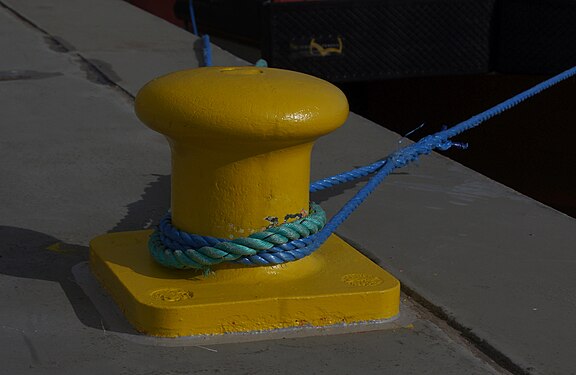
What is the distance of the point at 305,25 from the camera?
5301 millimetres

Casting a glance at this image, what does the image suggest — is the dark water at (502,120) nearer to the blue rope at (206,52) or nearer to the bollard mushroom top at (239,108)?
the blue rope at (206,52)

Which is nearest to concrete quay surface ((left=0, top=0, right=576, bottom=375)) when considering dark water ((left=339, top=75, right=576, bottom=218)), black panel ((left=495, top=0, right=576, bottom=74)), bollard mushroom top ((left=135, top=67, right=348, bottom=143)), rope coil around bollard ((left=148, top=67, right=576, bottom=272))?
rope coil around bollard ((left=148, top=67, right=576, bottom=272))

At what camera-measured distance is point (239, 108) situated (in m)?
2.12

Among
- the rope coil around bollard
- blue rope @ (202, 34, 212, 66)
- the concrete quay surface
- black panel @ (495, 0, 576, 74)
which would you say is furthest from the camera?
black panel @ (495, 0, 576, 74)

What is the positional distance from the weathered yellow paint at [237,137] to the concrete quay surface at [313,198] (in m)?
0.29

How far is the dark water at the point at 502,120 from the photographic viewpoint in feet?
20.1

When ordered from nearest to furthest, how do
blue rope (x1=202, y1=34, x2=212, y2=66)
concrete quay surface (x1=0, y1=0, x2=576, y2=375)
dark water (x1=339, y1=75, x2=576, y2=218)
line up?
concrete quay surface (x1=0, y1=0, x2=576, y2=375)
blue rope (x1=202, y1=34, x2=212, y2=66)
dark water (x1=339, y1=75, x2=576, y2=218)

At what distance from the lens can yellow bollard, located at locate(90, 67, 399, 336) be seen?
6.98 feet

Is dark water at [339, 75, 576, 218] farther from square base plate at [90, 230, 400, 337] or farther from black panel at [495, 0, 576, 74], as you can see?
square base plate at [90, 230, 400, 337]

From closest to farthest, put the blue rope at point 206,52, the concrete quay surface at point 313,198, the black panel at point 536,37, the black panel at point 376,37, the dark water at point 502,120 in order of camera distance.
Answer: the concrete quay surface at point 313,198
the blue rope at point 206,52
the black panel at point 376,37
the black panel at point 536,37
the dark water at point 502,120

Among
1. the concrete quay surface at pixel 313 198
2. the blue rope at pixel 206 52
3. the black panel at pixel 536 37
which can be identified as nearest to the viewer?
the concrete quay surface at pixel 313 198

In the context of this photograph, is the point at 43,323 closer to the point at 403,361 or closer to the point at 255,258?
the point at 255,258

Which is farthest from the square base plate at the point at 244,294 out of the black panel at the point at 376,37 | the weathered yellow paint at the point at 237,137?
the black panel at the point at 376,37

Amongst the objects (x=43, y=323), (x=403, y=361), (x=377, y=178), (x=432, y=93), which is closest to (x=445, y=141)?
(x=377, y=178)
